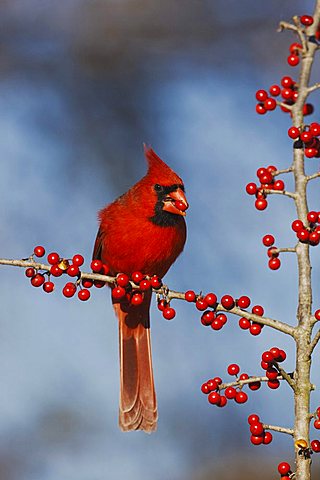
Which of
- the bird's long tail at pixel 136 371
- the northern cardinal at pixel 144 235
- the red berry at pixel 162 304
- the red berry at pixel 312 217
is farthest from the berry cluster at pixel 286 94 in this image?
A: the bird's long tail at pixel 136 371

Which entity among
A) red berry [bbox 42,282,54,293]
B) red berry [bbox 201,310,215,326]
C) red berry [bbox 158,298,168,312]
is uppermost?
red berry [bbox 42,282,54,293]

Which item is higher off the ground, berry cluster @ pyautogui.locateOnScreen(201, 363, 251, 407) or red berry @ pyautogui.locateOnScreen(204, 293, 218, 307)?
red berry @ pyautogui.locateOnScreen(204, 293, 218, 307)

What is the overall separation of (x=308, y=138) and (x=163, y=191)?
157 centimetres

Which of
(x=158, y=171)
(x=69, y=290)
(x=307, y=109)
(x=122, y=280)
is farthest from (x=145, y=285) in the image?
(x=158, y=171)

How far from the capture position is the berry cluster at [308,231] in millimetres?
1686

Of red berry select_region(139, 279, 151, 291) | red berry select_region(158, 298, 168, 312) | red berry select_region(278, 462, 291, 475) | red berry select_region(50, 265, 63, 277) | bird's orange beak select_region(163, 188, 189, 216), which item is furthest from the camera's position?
bird's orange beak select_region(163, 188, 189, 216)

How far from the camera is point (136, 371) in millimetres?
3654

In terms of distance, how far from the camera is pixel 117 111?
513cm

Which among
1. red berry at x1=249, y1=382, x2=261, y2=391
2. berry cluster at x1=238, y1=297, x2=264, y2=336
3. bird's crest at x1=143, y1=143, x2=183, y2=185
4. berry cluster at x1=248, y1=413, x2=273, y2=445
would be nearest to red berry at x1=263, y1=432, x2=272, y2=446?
berry cluster at x1=248, y1=413, x2=273, y2=445

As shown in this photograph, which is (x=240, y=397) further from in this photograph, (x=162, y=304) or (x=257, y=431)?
(x=162, y=304)

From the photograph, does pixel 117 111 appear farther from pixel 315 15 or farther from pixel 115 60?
pixel 315 15

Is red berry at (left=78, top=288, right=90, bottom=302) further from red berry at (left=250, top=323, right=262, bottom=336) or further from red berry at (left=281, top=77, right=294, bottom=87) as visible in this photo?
red berry at (left=281, top=77, right=294, bottom=87)

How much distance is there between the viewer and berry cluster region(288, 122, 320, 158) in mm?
1754

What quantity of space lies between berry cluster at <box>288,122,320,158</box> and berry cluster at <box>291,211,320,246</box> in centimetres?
16
